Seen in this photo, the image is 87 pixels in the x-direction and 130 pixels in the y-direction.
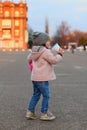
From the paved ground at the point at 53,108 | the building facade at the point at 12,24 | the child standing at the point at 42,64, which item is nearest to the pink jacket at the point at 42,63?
the child standing at the point at 42,64

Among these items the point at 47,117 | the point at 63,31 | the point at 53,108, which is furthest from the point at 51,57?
the point at 63,31

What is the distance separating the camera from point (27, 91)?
44.5 feet

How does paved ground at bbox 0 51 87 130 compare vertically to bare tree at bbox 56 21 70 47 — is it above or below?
above

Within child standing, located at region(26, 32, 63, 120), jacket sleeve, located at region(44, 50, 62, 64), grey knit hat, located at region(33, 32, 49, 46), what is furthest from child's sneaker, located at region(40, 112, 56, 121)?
grey knit hat, located at region(33, 32, 49, 46)

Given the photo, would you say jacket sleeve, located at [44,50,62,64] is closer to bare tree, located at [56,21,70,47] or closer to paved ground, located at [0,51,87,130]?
paved ground, located at [0,51,87,130]

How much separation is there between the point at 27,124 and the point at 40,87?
76 centimetres

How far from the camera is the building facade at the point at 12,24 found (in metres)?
151

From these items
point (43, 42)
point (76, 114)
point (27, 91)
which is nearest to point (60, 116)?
point (76, 114)

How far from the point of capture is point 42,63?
8367 mm

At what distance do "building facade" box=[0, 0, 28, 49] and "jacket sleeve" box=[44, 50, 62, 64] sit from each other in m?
141

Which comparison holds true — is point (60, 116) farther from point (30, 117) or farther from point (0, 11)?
point (0, 11)

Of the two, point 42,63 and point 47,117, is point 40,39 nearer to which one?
point 42,63

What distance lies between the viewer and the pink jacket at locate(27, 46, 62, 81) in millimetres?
8266

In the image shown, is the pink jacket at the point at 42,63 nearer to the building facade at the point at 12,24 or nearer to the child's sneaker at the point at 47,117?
the child's sneaker at the point at 47,117
